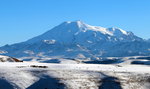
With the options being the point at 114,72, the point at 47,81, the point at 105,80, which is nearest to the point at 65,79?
the point at 47,81

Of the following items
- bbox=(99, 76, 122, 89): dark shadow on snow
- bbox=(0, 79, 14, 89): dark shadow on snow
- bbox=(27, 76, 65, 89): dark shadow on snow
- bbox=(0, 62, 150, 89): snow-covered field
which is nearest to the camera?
bbox=(0, 79, 14, 89): dark shadow on snow

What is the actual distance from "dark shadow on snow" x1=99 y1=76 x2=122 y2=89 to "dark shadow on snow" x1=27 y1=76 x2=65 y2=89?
503 centimetres

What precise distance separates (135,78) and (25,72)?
13.6 m

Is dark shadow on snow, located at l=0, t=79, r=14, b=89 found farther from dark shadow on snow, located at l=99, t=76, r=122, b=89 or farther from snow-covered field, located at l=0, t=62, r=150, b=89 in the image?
dark shadow on snow, located at l=99, t=76, r=122, b=89

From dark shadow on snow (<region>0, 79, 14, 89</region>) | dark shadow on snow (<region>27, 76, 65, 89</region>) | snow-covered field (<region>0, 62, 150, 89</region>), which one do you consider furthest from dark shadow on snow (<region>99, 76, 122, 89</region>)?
dark shadow on snow (<region>0, 79, 14, 89</region>)

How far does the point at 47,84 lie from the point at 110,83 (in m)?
8.04

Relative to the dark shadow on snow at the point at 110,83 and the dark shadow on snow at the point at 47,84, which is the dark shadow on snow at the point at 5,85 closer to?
the dark shadow on snow at the point at 47,84

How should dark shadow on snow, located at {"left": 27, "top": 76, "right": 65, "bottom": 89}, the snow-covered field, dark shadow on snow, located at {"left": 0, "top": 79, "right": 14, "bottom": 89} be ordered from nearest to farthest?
dark shadow on snow, located at {"left": 0, "top": 79, "right": 14, "bottom": 89}, dark shadow on snow, located at {"left": 27, "top": 76, "right": 65, "bottom": 89}, the snow-covered field

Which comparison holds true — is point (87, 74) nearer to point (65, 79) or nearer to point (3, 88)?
point (65, 79)

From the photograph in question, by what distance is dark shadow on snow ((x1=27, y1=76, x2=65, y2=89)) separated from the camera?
39878 millimetres

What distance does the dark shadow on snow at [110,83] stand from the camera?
142ft

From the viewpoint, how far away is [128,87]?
43.5 m

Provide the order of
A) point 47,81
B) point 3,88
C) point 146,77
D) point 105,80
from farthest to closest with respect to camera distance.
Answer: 1. point 146,77
2. point 105,80
3. point 47,81
4. point 3,88

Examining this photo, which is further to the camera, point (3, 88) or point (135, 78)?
point (135, 78)
